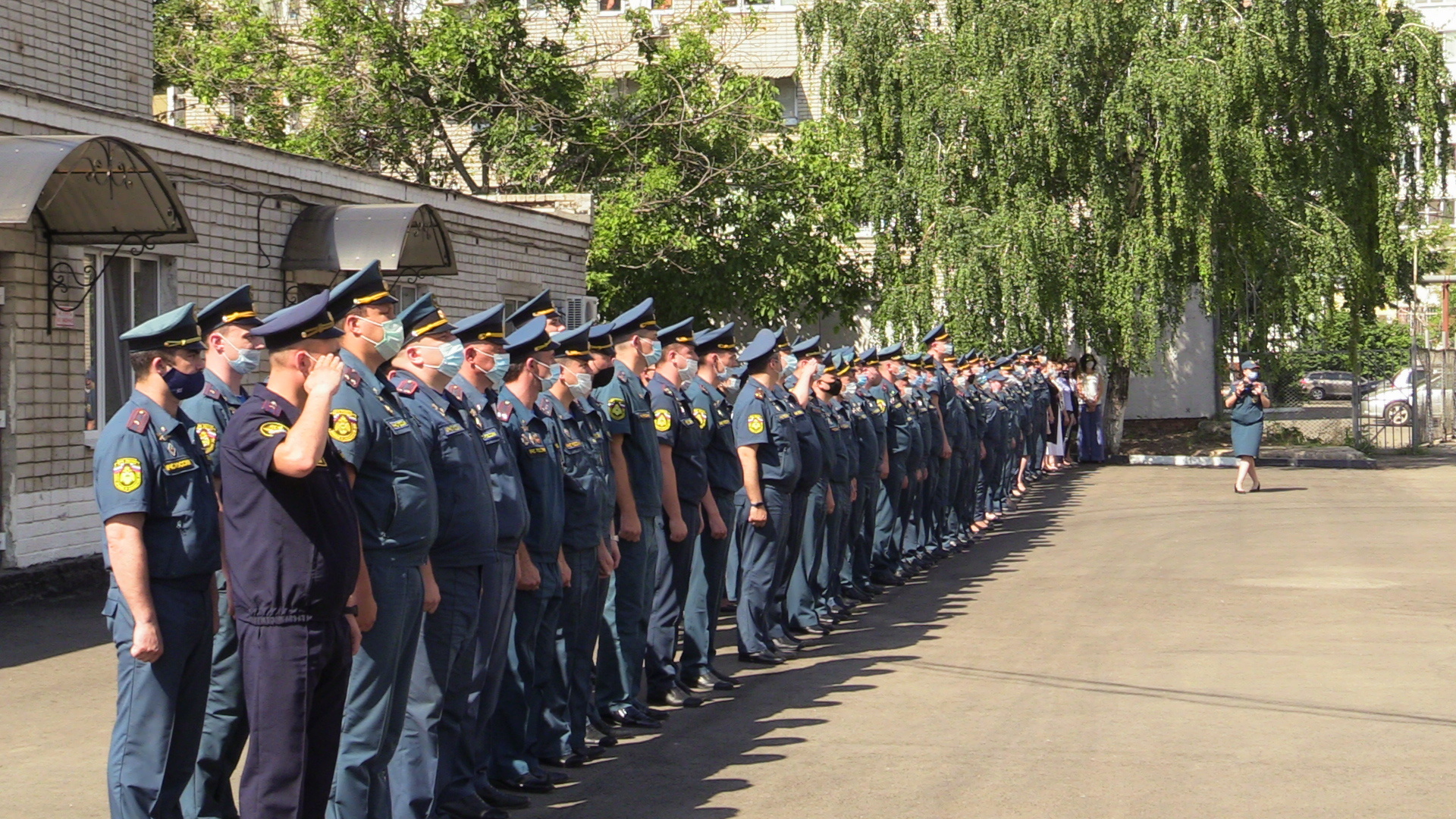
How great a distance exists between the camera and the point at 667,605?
8648 mm

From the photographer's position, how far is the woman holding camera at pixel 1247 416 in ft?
72.2

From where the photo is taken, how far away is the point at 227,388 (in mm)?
A: 6371

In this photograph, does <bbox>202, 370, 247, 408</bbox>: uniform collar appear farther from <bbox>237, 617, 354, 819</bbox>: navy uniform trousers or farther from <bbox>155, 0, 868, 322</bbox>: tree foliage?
<bbox>155, 0, 868, 322</bbox>: tree foliage

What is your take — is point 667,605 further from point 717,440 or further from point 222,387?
point 222,387

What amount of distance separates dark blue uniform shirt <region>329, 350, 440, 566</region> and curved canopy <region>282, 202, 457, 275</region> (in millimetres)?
9277

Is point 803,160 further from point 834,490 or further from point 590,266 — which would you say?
point 834,490

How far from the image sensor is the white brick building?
1189 cm

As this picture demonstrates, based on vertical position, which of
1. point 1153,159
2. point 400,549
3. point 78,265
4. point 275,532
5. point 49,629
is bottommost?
point 49,629

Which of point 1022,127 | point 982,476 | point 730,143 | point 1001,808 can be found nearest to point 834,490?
point 1001,808

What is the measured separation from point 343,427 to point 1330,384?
4576cm

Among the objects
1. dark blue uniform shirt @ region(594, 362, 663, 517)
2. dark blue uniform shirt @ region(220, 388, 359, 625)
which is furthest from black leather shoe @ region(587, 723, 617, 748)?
dark blue uniform shirt @ region(220, 388, 359, 625)

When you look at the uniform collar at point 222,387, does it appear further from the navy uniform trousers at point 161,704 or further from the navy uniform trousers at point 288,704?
the navy uniform trousers at point 288,704

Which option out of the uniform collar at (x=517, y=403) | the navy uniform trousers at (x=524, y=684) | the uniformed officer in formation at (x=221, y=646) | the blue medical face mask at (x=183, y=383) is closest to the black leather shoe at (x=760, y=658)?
Result: the navy uniform trousers at (x=524, y=684)

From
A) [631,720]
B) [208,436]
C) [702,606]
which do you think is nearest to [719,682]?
[702,606]
